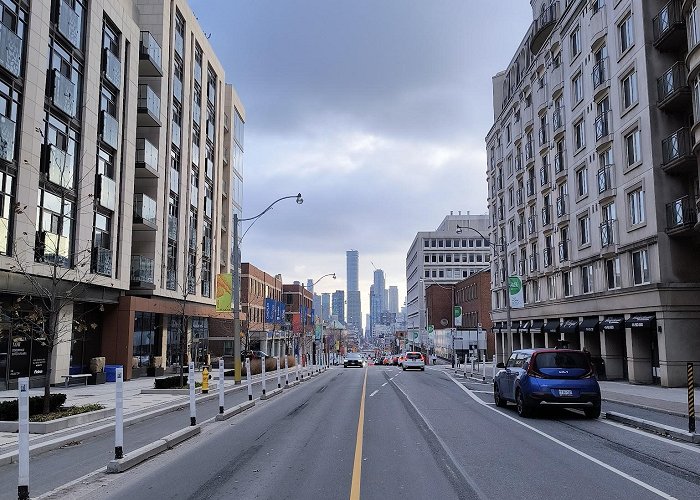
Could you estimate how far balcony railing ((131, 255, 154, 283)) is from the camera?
111 feet

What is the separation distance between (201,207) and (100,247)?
1657 centimetres

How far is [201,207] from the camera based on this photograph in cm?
4491

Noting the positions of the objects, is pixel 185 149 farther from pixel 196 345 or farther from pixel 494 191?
pixel 494 191

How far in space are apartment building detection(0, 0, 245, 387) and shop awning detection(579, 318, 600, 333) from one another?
2156 cm

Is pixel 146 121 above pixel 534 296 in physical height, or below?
above

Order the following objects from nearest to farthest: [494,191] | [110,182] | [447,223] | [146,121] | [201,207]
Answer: [110,182]
[146,121]
[201,207]
[494,191]
[447,223]

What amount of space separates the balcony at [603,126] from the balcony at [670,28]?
15.2 ft

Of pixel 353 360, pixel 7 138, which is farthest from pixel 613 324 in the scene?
pixel 353 360

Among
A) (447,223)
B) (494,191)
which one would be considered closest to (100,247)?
(494,191)

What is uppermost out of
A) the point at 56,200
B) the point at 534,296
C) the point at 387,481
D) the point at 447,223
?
the point at 447,223

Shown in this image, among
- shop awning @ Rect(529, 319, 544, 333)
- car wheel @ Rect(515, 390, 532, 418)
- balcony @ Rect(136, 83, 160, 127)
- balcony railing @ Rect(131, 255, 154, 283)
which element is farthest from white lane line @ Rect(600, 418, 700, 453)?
balcony @ Rect(136, 83, 160, 127)

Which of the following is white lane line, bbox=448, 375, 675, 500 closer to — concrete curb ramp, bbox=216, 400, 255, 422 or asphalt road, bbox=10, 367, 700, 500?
asphalt road, bbox=10, 367, 700, 500

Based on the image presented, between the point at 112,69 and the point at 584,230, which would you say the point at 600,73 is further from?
the point at 112,69

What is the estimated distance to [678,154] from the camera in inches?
1003
